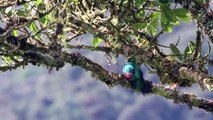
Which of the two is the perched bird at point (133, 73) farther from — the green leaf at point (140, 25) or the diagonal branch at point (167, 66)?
the green leaf at point (140, 25)

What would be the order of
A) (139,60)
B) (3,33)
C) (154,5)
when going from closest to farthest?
(3,33) → (139,60) → (154,5)

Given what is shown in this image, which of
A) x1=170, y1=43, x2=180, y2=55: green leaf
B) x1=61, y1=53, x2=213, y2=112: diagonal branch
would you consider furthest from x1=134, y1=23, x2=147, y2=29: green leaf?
x1=61, y1=53, x2=213, y2=112: diagonal branch

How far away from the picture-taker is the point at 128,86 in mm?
5484

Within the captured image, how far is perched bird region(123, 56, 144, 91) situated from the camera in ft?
17.9

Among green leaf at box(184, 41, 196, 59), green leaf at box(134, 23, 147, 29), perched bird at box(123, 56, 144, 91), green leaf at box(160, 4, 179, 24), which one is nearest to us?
perched bird at box(123, 56, 144, 91)

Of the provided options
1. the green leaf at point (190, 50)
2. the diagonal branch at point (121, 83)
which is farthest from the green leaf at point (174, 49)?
the diagonal branch at point (121, 83)

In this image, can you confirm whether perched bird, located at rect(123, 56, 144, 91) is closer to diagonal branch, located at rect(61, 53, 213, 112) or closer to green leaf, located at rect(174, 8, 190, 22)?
diagonal branch, located at rect(61, 53, 213, 112)

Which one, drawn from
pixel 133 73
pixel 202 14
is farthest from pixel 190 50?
pixel 133 73

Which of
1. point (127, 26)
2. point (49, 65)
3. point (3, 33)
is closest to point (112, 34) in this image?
point (127, 26)

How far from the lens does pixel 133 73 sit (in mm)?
5438

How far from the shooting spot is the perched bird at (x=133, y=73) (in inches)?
214

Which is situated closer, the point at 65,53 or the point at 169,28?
the point at 65,53

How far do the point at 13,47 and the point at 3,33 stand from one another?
16cm

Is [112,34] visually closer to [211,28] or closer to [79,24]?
[79,24]
